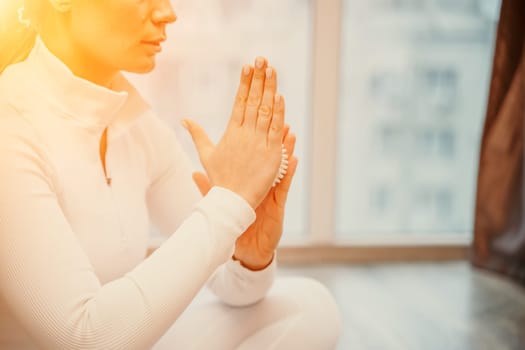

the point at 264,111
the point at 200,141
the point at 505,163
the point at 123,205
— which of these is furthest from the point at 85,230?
the point at 505,163

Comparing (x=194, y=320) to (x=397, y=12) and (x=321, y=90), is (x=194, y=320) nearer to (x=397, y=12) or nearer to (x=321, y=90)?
(x=321, y=90)

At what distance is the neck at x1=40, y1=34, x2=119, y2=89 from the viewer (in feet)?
3.50

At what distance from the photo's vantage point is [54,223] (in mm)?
899

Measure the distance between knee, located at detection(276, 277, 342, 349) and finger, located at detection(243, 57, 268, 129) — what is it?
0.45 metres

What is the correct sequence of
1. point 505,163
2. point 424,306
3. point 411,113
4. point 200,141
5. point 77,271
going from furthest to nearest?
point 411,113 → point 505,163 → point 424,306 → point 200,141 → point 77,271

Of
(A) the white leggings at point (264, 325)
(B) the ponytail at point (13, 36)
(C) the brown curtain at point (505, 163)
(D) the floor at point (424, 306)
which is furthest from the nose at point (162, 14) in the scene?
(C) the brown curtain at point (505, 163)

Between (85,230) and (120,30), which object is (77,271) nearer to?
(85,230)

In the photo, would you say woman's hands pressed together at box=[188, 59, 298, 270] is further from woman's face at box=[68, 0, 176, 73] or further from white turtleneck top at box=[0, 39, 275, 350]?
woman's face at box=[68, 0, 176, 73]

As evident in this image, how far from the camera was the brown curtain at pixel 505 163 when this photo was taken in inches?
98.4

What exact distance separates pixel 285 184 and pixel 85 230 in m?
0.33

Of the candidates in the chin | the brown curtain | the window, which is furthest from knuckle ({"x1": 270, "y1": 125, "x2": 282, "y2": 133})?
the window

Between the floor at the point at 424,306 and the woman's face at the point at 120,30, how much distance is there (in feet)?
4.03

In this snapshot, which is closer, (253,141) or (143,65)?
(253,141)

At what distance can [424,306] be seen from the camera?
7.68 ft
